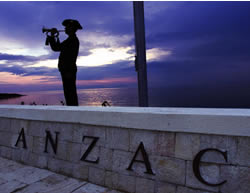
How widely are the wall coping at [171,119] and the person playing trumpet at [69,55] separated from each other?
893 millimetres

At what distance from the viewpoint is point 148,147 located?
2.80m

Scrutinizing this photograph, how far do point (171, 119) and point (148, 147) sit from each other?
52cm

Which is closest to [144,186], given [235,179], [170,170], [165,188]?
[165,188]

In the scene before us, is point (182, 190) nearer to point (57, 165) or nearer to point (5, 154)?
point (57, 165)

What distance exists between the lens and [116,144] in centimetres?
308

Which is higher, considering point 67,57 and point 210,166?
point 67,57

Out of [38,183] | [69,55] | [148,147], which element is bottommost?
[38,183]

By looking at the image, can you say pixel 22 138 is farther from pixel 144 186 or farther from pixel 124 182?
pixel 144 186

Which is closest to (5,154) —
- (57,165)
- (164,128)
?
(57,165)

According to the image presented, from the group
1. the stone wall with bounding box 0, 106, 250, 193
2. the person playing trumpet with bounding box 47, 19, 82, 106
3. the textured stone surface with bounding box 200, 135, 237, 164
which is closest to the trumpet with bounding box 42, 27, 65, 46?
the person playing trumpet with bounding box 47, 19, 82, 106

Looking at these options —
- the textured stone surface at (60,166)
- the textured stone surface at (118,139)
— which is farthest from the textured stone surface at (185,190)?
the textured stone surface at (60,166)

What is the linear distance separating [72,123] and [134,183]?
4.89ft

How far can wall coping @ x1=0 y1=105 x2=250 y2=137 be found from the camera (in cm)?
230

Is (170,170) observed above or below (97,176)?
above
